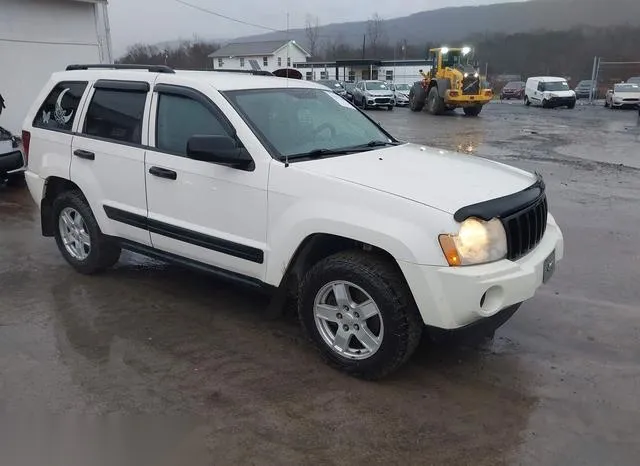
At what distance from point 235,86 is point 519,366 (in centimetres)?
279

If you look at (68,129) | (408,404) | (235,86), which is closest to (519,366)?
(408,404)

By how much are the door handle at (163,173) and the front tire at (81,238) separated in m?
0.97

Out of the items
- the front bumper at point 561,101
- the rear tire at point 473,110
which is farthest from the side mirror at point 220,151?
the front bumper at point 561,101

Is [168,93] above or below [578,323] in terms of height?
above

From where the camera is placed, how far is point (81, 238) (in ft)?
17.5

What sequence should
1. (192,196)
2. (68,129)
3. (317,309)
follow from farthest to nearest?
1. (68,129)
2. (192,196)
3. (317,309)

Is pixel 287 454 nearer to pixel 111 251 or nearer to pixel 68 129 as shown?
pixel 111 251

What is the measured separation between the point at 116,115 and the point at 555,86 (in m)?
33.4

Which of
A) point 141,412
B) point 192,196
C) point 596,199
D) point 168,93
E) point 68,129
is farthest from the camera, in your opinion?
point 596,199

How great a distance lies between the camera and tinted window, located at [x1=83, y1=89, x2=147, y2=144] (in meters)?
4.63

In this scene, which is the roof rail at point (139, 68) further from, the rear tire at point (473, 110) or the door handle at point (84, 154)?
the rear tire at point (473, 110)

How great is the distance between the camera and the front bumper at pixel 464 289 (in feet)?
10.4

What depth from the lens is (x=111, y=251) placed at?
205 inches

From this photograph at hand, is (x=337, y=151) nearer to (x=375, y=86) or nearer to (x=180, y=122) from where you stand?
(x=180, y=122)
